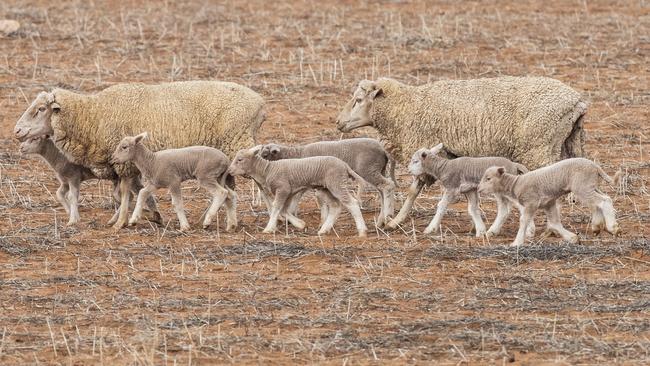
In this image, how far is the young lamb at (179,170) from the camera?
575 inches

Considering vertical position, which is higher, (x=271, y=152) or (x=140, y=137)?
(x=140, y=137)

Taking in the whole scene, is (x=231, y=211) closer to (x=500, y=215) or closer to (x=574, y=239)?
(x=500, y=215)

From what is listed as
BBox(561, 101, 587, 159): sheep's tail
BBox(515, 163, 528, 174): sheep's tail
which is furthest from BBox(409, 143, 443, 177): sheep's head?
BBox(561, 101, 587, 159): sheep's tail

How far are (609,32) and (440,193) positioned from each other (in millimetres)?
10662

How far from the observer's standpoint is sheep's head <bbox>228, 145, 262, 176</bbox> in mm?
14555

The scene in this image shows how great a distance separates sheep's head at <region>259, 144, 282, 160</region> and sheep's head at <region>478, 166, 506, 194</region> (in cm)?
257

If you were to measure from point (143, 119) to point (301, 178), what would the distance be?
2.30 metres

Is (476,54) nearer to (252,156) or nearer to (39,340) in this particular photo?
(252,156)

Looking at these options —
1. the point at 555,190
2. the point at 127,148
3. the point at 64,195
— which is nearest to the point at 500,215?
the point at 555,190

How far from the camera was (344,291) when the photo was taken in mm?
11805

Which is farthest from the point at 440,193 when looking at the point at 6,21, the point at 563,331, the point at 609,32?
the point at 6,21

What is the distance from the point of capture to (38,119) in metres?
15.4

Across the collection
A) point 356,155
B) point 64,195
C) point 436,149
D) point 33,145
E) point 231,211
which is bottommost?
point 64,195

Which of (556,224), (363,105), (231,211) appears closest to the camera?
(556,224)
